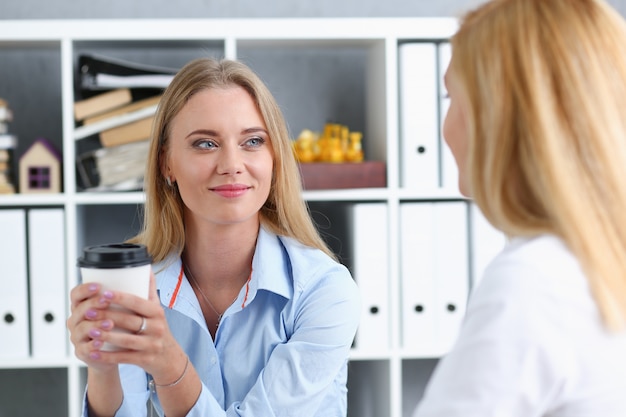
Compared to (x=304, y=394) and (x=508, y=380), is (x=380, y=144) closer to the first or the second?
(x=304, y=394)

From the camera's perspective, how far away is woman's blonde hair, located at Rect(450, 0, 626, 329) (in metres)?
0.76

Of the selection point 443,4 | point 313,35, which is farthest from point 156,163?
point 443,4

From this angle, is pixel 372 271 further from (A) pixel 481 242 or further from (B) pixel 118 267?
(B) pixel 118 267

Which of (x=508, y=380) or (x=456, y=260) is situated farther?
(x=456, y=260)

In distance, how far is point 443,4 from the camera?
9.08ft

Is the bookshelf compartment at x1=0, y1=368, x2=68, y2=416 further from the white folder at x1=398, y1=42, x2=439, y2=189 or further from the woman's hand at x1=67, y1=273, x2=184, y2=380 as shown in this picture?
the woman's hand at x1=67, y1=273, x2=184, y2=380

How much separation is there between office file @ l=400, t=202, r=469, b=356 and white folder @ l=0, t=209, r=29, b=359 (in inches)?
45.2

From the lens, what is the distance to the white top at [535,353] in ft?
2.28

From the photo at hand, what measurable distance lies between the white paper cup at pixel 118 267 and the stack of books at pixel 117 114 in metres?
1.32

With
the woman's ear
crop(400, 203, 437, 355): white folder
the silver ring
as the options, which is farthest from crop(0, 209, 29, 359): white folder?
the silver ring

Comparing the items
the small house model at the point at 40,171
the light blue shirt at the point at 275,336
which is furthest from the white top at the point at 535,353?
the small house model at the point at 40,171

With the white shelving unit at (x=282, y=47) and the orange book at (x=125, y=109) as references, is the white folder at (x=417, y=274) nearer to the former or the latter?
the white shelving unit at (x=282, y=47)

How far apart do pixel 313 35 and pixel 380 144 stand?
1.36ft

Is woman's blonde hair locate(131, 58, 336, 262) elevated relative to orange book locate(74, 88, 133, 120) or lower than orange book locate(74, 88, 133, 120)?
lower
